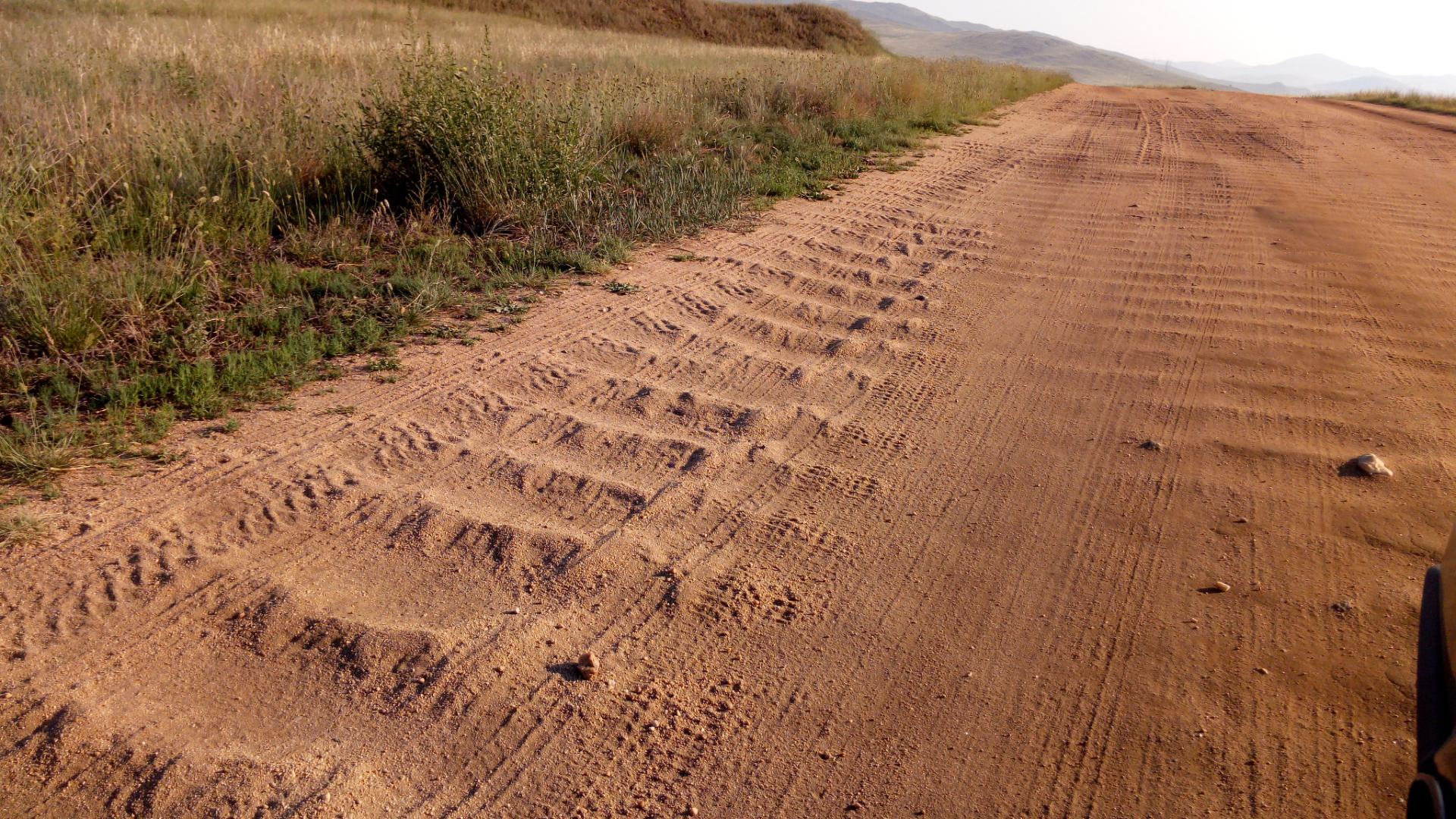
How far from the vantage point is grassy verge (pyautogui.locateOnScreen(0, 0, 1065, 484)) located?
4094 mm

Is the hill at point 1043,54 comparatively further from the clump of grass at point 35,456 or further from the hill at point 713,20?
the clump of grass at point 35,456

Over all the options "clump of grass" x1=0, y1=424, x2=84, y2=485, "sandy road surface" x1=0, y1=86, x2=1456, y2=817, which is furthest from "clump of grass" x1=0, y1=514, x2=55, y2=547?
"clump of grass" x1=0, y1=424, x2=84, y2=485

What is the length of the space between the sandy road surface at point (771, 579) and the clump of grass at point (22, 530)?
9cm

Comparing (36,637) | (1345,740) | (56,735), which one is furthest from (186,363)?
(1345,740)

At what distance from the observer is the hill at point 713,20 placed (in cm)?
3803

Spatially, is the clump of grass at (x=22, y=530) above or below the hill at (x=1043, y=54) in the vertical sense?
below

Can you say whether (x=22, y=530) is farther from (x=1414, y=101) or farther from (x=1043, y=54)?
(x=1043, y=54)

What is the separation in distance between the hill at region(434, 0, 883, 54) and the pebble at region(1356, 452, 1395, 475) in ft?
124

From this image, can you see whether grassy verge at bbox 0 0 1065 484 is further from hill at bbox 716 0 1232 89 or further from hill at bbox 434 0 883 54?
hill at bbox 716 0 1232 89

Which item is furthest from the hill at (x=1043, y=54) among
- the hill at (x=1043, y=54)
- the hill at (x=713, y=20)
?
the hill at (x=713, y=20)

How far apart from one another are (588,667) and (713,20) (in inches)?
1800

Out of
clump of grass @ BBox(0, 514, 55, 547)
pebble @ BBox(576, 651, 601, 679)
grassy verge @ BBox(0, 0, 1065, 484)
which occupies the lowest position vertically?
clump of grass @ BBox(0, 514, 55, 547)

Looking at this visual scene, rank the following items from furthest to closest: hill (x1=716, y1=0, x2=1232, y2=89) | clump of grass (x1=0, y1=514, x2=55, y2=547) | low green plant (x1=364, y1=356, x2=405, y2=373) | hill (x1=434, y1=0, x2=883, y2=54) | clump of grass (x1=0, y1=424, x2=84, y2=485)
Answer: hill (x1=716, y1=0, x2=1232, y2=89)
hill (x1=434, y1=0, x2=883, y2=54)
low green plant (x1=364, y1=356, x2=405, y2=373)
clump of grass (x1=0, y1=424, x2=84, y2=485)
clump of grass (x1=0, y1=514, x2=55, y2=547)

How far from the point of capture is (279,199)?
6023 millimetres
